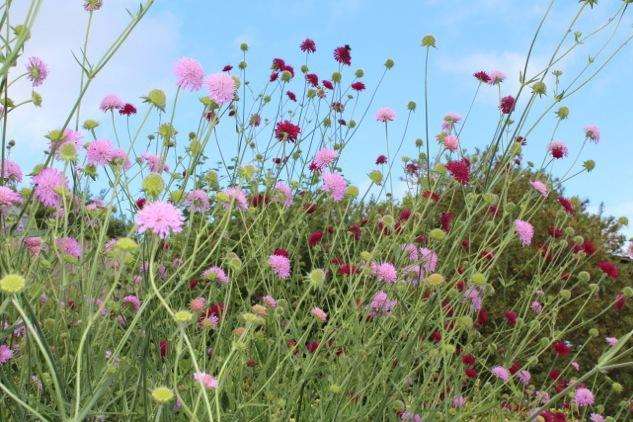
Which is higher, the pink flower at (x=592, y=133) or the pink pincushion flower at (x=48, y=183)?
the pink flower at (x=592, y=133)

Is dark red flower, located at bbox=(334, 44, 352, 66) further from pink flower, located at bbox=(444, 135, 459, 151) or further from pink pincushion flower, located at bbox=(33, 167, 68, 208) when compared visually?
pink pincushion flower, located at bbox=(33, 167, 68, 208)

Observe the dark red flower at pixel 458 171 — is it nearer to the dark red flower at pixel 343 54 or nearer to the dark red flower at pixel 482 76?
the dark red flower at pixel 482 76

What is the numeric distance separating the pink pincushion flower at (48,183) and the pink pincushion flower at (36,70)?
0.29 metres

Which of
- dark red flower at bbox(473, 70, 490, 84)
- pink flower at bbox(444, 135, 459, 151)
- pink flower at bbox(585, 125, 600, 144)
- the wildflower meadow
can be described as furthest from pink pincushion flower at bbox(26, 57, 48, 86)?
pink flower at bbox(585, 125, 600, 144)

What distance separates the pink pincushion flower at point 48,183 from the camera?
237 cm

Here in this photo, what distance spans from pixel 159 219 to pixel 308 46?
3773 mm

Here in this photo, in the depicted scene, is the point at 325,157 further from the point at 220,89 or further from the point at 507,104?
the point at 220,89

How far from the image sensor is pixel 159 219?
168cm

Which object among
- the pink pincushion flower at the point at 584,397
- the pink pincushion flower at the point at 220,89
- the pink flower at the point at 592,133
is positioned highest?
the pink flower at the point at 592,133

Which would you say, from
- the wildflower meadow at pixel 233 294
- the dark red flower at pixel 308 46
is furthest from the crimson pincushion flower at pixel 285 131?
the dark red flower at pixel 308 46

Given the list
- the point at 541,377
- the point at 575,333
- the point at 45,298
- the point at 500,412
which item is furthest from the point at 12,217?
the point at 575,333

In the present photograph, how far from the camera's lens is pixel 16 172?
287 cm

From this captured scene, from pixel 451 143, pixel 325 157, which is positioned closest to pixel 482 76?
pixel 451 143

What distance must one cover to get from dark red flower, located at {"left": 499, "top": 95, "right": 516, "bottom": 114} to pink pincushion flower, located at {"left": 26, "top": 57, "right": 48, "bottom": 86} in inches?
77.1
